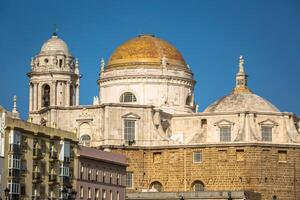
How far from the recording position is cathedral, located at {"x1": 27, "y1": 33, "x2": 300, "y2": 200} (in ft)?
383

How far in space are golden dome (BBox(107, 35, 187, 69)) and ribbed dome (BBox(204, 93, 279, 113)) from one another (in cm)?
591

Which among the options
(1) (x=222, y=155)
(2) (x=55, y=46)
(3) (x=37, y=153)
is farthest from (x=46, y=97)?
(3) (x=37, y=153)

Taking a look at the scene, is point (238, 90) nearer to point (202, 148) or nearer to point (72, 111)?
point (202, 148)

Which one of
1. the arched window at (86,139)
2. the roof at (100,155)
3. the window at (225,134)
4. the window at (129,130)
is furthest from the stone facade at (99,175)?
the window at (225,134)

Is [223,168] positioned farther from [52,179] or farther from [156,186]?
[52,179]

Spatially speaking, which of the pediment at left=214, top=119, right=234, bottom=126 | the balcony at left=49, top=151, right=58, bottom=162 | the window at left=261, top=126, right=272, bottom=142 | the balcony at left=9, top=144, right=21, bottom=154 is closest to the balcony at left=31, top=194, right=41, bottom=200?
the balcony at left=49, top=151, right=58, bottom=162

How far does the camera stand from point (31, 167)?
8775cm

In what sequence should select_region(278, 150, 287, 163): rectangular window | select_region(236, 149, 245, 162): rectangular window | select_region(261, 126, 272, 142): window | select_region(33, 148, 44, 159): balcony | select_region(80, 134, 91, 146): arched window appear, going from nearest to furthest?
1. select_region(33, 148, 44, 159): balcony
2. select_region(236, 149, 245, 162): rectangular window
3. select_region(278, 150, 287, 163): rectangular window
4. select_region(80, 134, 91, 146): arched window
5. select_region(261, 126, 272, 142): window

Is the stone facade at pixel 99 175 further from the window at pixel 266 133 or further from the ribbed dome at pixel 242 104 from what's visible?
the ribbed dome at pixel 242 104

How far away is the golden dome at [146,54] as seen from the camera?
12544 cm

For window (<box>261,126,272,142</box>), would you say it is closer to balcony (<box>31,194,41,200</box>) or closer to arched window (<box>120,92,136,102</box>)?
arched window (<box>120,92,136,102</box>)

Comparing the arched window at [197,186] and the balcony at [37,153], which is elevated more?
the balcony at [37,153]

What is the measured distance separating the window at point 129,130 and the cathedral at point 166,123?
10cm

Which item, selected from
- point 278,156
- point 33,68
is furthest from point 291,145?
point 33,68
